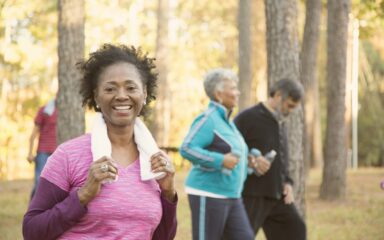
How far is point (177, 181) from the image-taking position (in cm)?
2125

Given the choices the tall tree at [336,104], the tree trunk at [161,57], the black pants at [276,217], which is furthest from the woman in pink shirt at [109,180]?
the tree trunk at [161,57]

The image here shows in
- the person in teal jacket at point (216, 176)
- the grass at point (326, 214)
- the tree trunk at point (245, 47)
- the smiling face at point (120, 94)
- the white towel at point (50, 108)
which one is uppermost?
the tree trunk at point (245, 47)

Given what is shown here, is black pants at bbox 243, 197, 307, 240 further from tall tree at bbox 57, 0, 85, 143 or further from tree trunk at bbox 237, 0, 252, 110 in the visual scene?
tree trunk at bbox 237, 0, 252, 110

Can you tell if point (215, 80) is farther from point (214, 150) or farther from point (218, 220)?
point (218, 220)

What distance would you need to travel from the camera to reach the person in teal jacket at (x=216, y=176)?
6980mm

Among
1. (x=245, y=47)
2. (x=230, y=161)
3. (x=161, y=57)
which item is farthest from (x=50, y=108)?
(x=161, y=57)

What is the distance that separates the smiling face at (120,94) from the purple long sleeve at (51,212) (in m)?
0.40

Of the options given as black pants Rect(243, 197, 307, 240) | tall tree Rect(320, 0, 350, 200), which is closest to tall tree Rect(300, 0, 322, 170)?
tall tree Rect(320, 0, 350, 200)

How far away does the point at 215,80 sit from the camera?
24.6 feet

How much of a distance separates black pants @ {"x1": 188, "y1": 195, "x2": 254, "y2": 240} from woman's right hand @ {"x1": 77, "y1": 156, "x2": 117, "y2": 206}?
12.1 feet

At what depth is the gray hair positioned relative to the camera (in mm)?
7469

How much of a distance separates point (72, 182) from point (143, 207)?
0.31 metres

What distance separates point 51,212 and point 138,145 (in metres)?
0.49

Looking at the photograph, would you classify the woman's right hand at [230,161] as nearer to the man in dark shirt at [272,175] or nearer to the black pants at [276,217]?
the man in dark shirt at [272,175]
